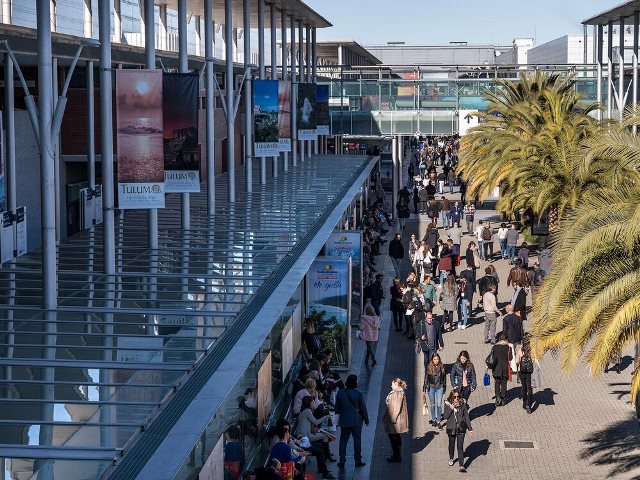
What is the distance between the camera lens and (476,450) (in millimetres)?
19297

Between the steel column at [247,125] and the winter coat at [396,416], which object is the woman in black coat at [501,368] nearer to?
the winter coat at [396,416]

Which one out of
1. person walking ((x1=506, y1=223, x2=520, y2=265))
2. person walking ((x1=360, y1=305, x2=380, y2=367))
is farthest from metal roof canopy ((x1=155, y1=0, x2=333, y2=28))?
person walking ((x1=360, y1=305, x2=380, y2=367))

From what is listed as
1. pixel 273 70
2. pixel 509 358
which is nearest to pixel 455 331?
pixel 509 358

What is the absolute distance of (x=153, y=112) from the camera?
60.3 ft

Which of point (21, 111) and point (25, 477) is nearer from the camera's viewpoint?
point (25, 477)

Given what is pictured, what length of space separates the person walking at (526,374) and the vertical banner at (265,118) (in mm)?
12987

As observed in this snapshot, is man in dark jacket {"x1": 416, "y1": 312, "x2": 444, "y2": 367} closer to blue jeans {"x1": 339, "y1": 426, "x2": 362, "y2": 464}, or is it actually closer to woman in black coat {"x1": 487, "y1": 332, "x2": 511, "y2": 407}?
woman in black coat {"x1": 487, "y1": 332, "x2": 511, "y2": 407}

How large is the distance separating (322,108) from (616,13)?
12887 millimetres

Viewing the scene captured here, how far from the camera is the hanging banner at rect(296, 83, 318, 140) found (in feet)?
135

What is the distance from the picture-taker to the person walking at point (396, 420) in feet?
59.9

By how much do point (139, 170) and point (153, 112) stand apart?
0.86 m

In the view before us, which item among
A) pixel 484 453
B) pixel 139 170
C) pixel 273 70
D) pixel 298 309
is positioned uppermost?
pixel 273 70

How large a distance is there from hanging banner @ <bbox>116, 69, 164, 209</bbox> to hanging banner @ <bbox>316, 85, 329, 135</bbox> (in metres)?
27.1

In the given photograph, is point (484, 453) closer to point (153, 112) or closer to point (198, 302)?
point (198, 302)
